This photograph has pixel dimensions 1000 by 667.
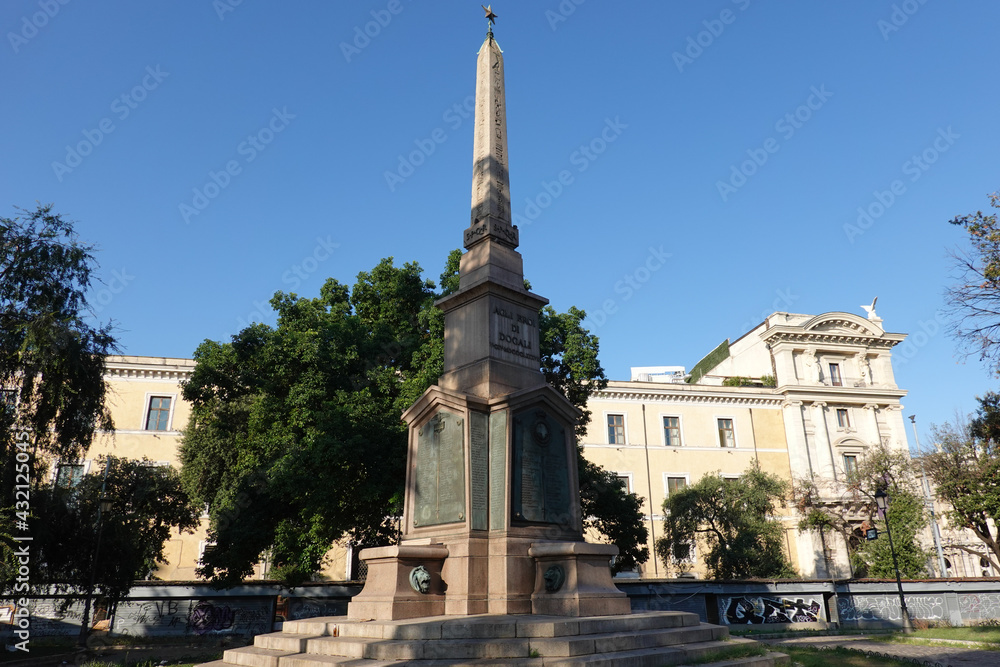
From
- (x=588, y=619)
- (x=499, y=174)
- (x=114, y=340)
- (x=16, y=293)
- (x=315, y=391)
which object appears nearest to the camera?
(x=588, y=619)

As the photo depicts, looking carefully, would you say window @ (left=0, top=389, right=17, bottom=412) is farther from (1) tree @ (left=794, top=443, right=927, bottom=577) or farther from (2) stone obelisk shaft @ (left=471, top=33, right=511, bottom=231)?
(1) tree @ (left=794, top=443, right=927, bottom=577)

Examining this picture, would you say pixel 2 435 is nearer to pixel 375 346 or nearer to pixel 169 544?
pixel 375 346

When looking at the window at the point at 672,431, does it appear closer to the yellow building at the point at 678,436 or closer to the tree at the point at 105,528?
the yellow building at the point at 678,436

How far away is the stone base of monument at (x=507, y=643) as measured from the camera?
6.85 m

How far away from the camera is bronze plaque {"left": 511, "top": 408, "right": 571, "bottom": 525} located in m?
9.16

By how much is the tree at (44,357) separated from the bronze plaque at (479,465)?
8.14m

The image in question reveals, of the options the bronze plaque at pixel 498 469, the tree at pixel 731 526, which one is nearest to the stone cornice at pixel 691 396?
the tree at pixel 731 526

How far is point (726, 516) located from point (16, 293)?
2834 cm

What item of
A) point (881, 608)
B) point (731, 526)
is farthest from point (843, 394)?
point (881, 608)

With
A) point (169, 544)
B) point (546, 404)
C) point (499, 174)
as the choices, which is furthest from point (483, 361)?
point (169, 544)

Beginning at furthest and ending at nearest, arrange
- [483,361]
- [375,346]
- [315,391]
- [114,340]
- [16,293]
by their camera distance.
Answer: [375,346] < [315,391] < [114,340] < [16,293] < [483,361]

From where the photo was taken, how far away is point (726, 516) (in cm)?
3127

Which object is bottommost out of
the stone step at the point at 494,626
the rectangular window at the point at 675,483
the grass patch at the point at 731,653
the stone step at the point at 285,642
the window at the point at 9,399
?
the grass patch at the point at 731,653

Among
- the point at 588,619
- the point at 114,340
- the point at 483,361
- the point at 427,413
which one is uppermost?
the point at 114,340
